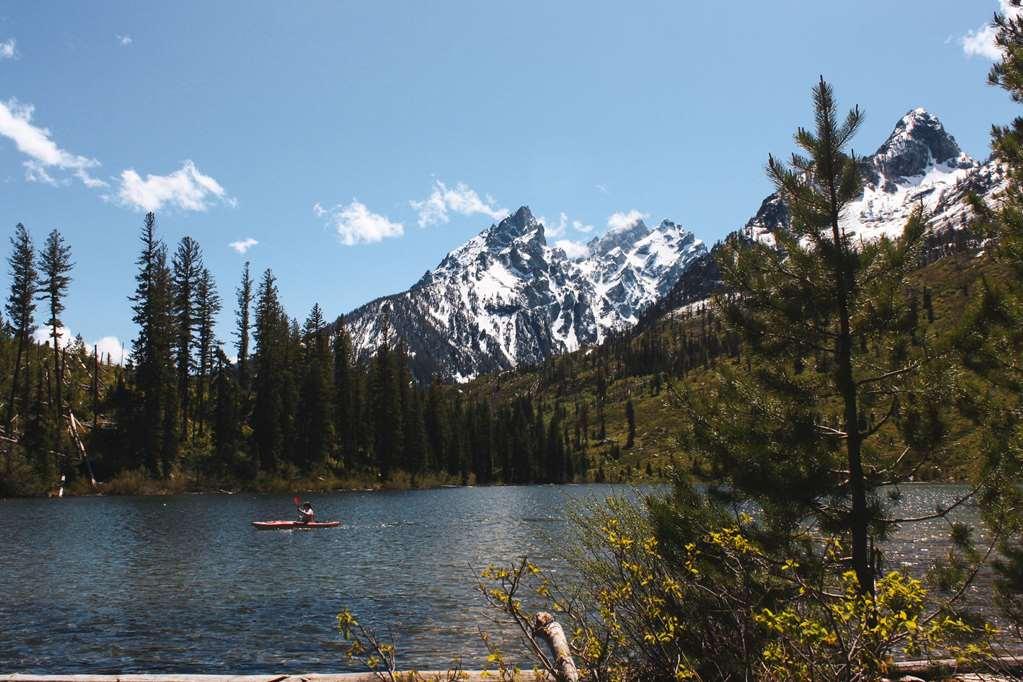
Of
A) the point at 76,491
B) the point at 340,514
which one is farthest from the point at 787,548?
the point at 76,491

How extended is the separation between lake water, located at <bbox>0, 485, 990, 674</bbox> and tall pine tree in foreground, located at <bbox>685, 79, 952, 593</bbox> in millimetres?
1759

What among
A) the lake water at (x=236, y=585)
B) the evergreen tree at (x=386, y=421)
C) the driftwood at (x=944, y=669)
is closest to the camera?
the driftwood at (x=944, y=669)

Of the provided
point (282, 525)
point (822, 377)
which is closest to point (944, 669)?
point (822, 377)

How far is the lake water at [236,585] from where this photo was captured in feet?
60.3

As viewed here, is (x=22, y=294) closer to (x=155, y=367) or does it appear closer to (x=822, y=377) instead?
(x=155, y=367)

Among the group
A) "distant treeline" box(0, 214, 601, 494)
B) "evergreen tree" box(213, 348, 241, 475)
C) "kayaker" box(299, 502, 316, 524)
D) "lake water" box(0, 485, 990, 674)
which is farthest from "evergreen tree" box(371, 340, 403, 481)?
"kayaker" box(299, 502, 316, 524)

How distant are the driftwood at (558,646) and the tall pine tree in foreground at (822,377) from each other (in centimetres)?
345

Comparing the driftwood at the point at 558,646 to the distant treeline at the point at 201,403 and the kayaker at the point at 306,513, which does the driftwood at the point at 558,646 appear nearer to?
the kayaker at the point at 306,513

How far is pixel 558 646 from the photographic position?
9.59m

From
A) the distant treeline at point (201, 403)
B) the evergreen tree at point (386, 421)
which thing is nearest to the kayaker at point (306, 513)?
the distant treeline at point (201, 403)

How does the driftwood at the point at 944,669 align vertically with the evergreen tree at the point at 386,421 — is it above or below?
below

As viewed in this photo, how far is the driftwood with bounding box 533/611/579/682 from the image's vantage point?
356 inches

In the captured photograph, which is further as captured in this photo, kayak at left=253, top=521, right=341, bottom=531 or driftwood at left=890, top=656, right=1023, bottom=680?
kayak at left=253, top=521, right=341, bottom=531

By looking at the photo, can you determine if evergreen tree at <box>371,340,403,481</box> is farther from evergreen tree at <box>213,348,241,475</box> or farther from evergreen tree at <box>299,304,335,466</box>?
evergreen tree at <box>213,348,241,475</box>
